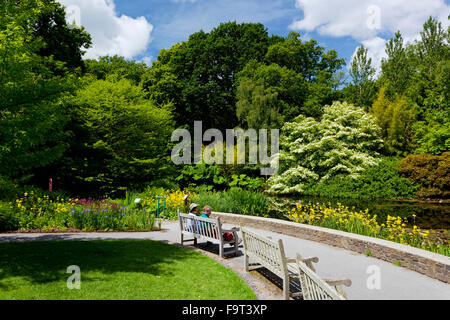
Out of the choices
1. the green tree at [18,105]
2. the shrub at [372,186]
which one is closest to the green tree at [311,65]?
the shrub at [372,186]

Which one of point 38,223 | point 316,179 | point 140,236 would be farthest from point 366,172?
point 38,223

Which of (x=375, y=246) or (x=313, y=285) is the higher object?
(x=313, y=285)

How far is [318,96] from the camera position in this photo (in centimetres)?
3378

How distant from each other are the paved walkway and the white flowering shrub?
17.8 metres

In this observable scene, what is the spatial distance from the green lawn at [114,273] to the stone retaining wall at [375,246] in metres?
3.18

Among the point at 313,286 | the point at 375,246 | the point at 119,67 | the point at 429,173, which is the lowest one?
the point at 375,246

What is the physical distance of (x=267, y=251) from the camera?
5016 mm

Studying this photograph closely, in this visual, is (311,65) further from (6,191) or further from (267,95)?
(6,191)

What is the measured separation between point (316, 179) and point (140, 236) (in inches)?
778

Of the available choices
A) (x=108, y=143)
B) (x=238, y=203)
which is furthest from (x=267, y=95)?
(x=238, y=203)

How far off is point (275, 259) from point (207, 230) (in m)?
2.75

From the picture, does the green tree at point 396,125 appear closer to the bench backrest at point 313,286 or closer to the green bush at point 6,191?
the green bush at point 6,191

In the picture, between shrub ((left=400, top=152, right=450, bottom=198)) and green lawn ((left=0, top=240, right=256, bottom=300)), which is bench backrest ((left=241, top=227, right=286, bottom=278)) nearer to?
green lawn ((left=0, top=240, right=256, bottom=300))
